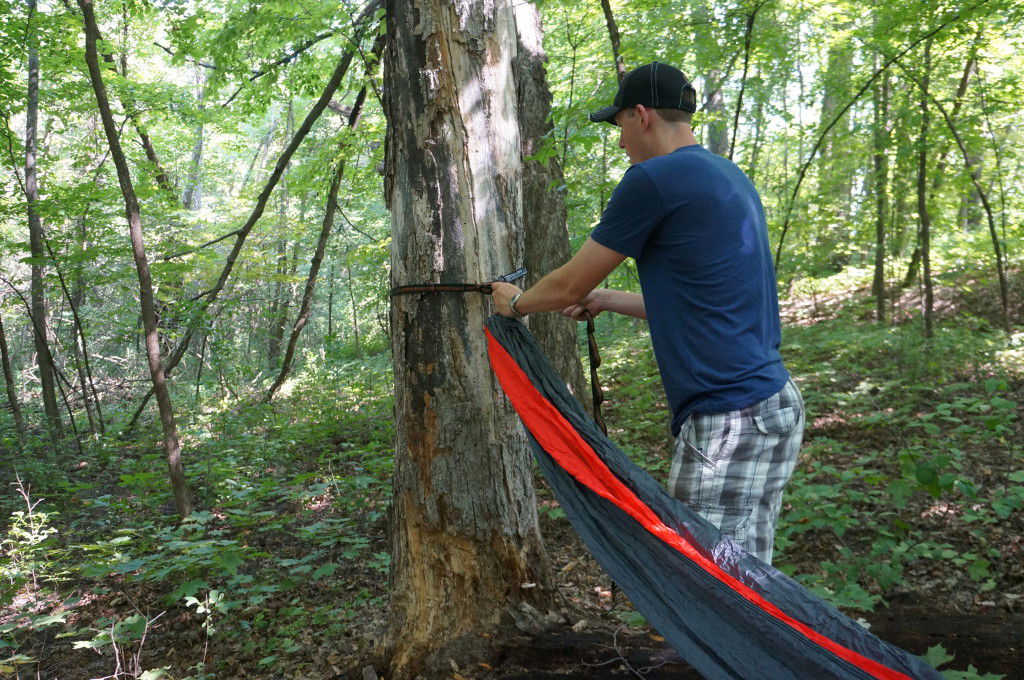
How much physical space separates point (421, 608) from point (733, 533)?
1368 millimetres

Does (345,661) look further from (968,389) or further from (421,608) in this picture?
(968,389)

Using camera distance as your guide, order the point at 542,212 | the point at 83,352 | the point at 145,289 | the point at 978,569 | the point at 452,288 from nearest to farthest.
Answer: the point at 452,288 < the point at 978,569 < the point at 145,289 < the point at 542,212 < the point at 83,352

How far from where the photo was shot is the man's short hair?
88.7 inches

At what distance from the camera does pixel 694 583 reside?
2.00 meters

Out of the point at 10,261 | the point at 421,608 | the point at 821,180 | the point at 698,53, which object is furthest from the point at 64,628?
the point at 10,261

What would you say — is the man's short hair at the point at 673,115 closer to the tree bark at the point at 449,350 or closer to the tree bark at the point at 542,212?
the tree bark at the point at 449,350

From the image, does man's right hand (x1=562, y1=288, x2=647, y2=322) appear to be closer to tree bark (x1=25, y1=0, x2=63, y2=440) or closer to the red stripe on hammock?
the red stripe on hammock

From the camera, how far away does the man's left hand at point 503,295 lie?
8.48 ft

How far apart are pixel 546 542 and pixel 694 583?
304 centimetres

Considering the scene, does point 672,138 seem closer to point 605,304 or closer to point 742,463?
point 605,304

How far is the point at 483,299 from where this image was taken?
2848mm

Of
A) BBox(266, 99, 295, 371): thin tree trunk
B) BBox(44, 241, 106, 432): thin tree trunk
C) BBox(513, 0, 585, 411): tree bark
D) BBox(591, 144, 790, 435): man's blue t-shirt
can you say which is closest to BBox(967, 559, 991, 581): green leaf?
BBox(591, 144, 790, 435): man's blue t-shirt

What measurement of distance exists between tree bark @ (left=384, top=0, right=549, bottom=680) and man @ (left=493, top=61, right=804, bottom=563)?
0.73 m

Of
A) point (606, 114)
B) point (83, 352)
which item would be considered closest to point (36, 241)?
point (83, 352)
